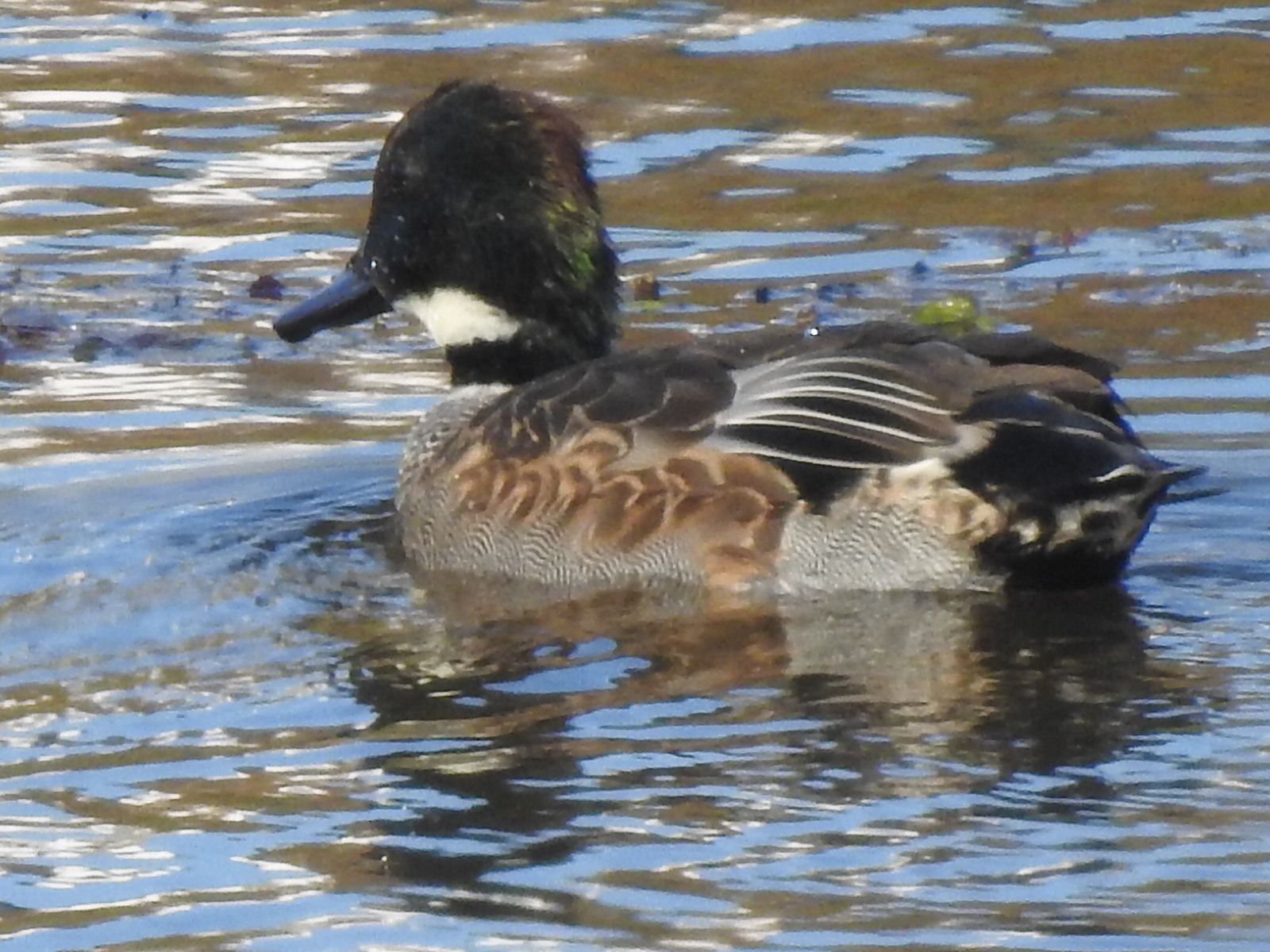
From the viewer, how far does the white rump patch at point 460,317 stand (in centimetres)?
873

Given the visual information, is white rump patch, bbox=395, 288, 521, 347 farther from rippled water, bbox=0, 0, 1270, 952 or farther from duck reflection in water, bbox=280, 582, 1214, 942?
duck reflection in water, bbox=280, 582, 1214, 942

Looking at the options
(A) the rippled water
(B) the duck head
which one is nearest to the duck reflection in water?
(A) the rippled water

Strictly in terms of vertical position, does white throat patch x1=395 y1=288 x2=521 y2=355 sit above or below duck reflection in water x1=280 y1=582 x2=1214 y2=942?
above

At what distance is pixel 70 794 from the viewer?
6281 mm

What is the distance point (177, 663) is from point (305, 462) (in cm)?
205

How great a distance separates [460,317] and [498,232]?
0.30 m

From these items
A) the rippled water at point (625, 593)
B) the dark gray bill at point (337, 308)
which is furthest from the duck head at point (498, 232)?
the rippled water at point (625, 593)

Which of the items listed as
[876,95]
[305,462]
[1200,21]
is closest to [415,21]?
[876,95]

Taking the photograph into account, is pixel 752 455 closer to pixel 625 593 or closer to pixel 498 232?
pixel 625 593

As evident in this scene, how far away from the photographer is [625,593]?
7781mm

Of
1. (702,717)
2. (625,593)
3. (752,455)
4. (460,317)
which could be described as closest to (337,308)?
(460,317)

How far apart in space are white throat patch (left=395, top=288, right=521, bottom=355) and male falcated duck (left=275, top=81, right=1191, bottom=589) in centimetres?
18

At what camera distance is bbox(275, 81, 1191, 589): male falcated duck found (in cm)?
741

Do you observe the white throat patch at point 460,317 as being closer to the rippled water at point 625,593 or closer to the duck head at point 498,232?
the duck head at point 498,232
